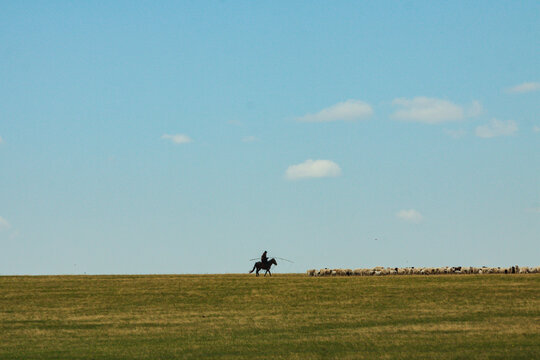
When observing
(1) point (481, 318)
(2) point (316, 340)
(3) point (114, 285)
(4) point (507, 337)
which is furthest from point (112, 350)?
(3) point (114, 285)

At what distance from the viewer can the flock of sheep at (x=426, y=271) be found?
220 feet

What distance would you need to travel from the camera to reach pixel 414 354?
26.6 m

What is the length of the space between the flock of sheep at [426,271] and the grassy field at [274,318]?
266 inches

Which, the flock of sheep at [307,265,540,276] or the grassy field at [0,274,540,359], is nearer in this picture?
the grassy field at [0,274,540,359]

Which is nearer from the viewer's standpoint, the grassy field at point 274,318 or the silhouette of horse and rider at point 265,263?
the grassy field at point 274,318

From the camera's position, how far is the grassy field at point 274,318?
28.4 metres

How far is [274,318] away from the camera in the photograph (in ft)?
129

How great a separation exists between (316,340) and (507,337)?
25.7 ft

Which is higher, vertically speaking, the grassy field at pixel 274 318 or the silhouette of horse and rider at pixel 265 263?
the silhouette of horse and rider at pixel 265 263

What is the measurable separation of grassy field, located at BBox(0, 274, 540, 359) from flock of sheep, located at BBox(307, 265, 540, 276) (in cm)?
676

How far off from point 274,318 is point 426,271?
33286mm

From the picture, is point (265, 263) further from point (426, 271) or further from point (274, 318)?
point (274, 318)

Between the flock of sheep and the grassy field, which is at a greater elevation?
the flock of sheep

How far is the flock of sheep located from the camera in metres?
66.9
